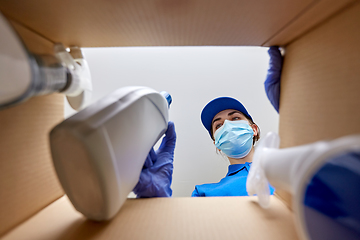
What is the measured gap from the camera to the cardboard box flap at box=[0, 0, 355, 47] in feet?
1.37

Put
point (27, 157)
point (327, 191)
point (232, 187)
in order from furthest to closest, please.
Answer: point (232, 187), point (27, 157), point (327, 191)

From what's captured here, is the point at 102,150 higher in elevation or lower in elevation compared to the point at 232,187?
higher

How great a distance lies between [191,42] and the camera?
0.62 metres

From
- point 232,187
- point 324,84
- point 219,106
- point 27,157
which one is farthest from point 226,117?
point 27,157

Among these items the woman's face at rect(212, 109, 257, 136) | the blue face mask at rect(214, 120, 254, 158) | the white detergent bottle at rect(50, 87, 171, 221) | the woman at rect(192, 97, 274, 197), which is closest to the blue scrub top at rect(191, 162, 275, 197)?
the woman at rect(192, 97, 274, 197)

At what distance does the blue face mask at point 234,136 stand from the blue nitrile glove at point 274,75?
0.67m

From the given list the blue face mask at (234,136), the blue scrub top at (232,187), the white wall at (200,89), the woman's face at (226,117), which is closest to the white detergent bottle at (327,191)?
the blue scrub top at (232,187)

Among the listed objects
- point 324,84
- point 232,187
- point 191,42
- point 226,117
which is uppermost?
point 191,42

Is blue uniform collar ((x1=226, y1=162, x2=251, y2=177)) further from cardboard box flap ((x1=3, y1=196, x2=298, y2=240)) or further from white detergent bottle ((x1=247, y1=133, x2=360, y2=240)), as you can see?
white detergent bottle ((x1=247, y1=133, x2=360, y2=240))

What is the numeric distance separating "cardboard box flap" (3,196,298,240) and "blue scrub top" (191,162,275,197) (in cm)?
64

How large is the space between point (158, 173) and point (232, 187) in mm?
609

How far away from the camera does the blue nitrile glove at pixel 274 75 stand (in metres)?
0.62

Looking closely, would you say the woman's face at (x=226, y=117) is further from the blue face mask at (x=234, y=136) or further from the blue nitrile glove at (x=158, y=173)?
the blue nitrile glove at (x=158, y=173)

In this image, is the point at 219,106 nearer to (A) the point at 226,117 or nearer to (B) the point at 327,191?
(A) the point at 226,117
